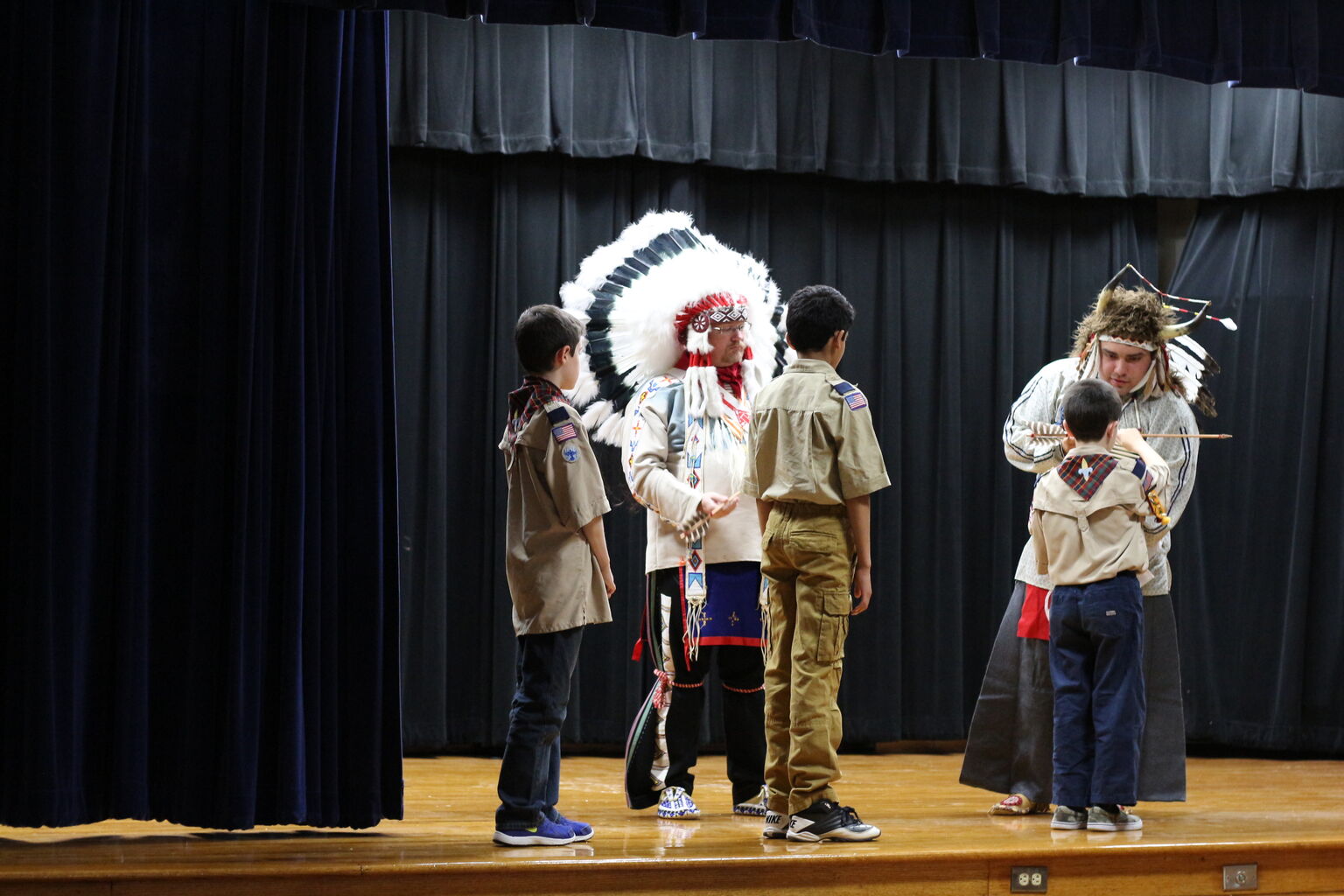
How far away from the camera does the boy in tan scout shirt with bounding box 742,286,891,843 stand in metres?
3.13

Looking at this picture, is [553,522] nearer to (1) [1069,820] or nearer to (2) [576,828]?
(2) [576,828]

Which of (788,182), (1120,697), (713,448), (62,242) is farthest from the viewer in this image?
(788,182)

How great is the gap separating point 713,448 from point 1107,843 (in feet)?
4.74

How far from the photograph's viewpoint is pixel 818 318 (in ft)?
10.7

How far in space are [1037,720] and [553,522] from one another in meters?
1.56

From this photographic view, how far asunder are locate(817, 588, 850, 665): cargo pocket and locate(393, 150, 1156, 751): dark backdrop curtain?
2484 millimetres

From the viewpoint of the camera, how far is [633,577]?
5.58m

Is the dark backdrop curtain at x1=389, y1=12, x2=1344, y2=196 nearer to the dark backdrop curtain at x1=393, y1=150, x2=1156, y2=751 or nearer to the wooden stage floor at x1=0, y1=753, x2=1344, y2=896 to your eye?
the dark backdrop curtain at x1=393, y1=150, x2=1156, y2=751

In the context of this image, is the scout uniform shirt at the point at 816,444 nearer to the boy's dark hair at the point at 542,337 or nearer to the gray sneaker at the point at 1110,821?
the boy's dark hair at the point at 542,337

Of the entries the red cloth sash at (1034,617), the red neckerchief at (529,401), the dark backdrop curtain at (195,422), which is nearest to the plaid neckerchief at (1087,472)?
the red cloth sash at (1034,617)

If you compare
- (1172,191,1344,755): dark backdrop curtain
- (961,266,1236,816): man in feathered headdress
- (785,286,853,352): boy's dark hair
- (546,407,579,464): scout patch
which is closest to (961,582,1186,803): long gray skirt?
(961,266,1236,816): man in feathered headdress

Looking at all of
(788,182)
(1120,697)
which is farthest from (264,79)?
(788,182)

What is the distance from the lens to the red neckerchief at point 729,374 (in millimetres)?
3936

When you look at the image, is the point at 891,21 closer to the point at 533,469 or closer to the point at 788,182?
the point at 533,469
